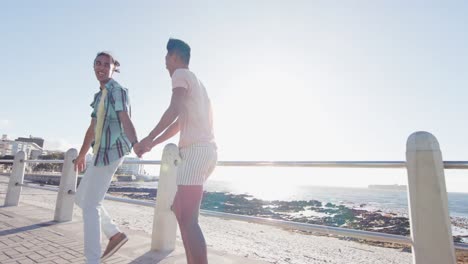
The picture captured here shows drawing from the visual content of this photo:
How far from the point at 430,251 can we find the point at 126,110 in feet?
8.16

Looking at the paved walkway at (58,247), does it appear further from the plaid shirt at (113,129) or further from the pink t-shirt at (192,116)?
the pink t-shirt at (192,116)

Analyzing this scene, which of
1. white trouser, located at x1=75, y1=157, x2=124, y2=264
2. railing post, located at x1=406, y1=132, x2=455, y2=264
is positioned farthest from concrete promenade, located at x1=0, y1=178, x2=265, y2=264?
railing post, located at x1=406, y1=132, x2=455, y2=264

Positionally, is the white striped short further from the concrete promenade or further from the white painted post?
the white painted post

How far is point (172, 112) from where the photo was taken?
6.06 feet

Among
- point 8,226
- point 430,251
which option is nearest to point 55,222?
point 8,226

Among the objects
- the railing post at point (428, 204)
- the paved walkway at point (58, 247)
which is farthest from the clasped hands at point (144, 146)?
the railing post at point (428, 204)

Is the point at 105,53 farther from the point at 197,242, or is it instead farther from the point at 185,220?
the point at 197,242

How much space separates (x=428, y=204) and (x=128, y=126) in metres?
2.27

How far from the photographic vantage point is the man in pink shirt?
1857 millimetres

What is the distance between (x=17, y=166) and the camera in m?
6.09

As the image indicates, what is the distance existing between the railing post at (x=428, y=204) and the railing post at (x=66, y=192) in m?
4.82

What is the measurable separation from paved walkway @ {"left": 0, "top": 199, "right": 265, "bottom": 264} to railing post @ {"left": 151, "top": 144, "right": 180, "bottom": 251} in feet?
0.43

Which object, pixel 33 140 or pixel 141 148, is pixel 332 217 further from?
pixel 33 140

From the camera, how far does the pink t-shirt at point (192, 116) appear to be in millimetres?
1973
